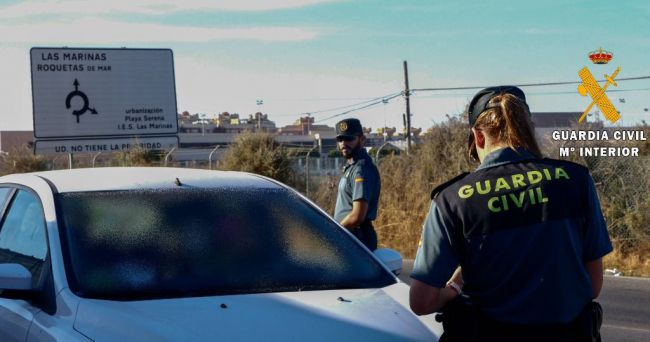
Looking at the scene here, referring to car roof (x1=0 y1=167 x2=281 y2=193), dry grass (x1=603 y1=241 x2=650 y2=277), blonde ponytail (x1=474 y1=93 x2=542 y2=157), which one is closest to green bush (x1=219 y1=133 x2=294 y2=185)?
dry grass (x1=603 y1=241 x2=650 y2=277)

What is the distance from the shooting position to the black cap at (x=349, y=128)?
23.5 ft

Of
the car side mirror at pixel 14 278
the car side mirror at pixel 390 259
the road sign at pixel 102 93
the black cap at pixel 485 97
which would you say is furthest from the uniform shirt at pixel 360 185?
the road sign at pixel 102 93

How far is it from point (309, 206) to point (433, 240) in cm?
188

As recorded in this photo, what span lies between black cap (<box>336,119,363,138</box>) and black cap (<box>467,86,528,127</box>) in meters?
4.02

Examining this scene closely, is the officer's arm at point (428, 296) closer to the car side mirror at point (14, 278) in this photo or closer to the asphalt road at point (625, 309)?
the car side mirror at point (14, 278)

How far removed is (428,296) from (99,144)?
43.2 ft

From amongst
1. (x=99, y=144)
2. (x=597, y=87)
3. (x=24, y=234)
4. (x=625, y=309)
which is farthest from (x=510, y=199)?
(x=597, y=87)

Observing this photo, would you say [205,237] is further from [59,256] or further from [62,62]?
[62,62]

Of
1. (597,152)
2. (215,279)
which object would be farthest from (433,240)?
(597,152)

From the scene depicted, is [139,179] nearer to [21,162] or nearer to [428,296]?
[428,296]

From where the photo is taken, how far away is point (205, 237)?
420 cm

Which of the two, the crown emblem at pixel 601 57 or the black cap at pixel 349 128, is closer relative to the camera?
the black cap at pixel 349 128

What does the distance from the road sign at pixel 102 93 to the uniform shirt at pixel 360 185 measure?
902 cm

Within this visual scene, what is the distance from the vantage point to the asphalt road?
332 inches
